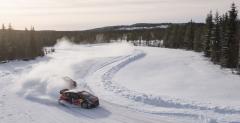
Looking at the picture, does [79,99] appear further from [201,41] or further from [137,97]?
[201,41]

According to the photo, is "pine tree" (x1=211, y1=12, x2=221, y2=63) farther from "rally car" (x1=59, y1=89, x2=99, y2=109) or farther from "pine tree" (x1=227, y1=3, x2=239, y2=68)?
"rally car" (x1=59, y1=89, x2=99, y2=109)

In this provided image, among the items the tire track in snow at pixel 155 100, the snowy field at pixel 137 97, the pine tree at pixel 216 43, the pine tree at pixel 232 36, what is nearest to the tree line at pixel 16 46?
the snowy field at pixel 137 97

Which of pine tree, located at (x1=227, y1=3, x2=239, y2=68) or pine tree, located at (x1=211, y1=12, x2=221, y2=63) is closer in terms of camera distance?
pine tree, located at (x1=227, y1=3, x2=239, y2=68)

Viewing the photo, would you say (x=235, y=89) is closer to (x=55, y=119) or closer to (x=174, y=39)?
(x=55, y=119)

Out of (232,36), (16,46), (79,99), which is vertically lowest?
(79,99)

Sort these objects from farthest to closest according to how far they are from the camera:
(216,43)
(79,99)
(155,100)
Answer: (216,43) → (155,100) → (79,99)

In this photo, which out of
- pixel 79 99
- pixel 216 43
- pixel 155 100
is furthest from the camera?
pixel 216 43

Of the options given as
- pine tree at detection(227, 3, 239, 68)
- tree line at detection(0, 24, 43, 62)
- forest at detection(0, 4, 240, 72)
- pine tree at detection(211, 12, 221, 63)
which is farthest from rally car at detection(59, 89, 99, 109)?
tree line at detection(0, 24, 43, 62)

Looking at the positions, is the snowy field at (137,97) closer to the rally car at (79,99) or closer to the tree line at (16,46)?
the rally car at (79,99)

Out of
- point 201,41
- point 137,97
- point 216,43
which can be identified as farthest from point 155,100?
point 201,41
